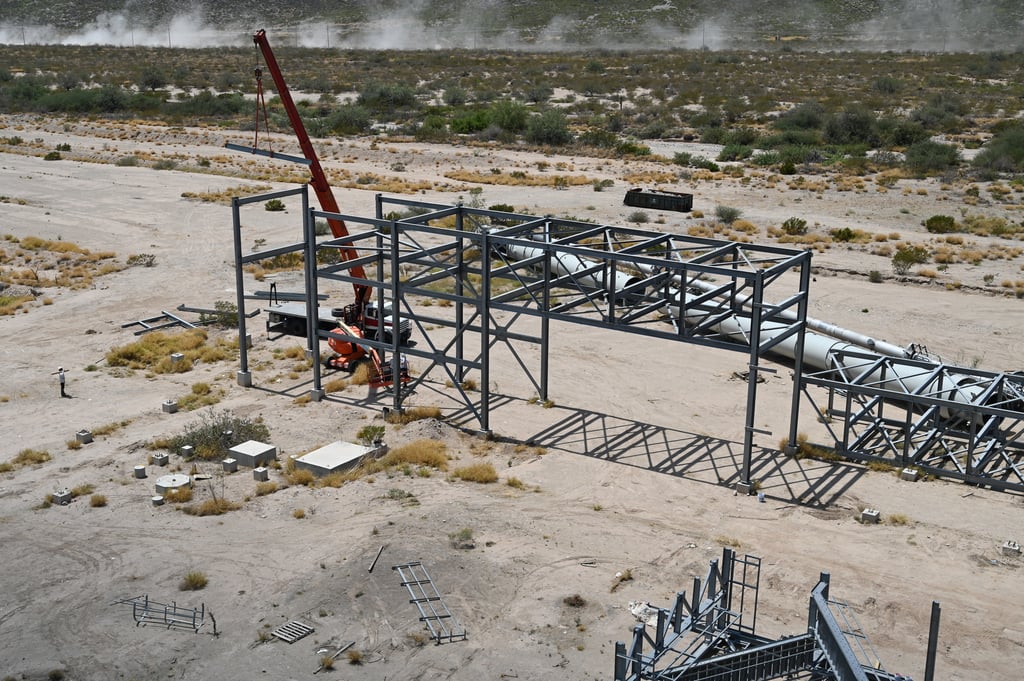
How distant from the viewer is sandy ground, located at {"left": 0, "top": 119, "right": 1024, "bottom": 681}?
48.3ft

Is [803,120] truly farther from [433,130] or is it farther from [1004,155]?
[433,130]

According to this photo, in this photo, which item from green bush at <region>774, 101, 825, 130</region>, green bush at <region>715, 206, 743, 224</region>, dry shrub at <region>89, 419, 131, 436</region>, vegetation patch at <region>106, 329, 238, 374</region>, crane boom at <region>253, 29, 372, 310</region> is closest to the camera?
dry shrub at <region>89, 419, 131, 436</region>

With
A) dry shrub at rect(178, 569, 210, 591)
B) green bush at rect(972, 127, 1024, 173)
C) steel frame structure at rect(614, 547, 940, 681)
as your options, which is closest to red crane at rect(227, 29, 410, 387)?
dry shrub at rect(178, 569, 210, 591)

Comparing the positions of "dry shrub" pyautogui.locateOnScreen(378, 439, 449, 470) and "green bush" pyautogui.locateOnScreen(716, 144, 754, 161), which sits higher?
"green bush" pyautogui.locateOnScreen(716, 144, 754, 161)

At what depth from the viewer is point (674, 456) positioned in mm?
21312

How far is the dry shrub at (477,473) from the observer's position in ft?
65.8

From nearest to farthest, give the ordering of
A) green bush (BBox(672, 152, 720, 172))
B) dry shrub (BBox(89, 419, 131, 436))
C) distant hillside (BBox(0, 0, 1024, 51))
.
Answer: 1. dry shrub (BBox(89, 419, 131, 436))
2. green bush (BBox(672, 152, 720, 172))
3. distant hillside (BBox(0, 0, 1024, 51))

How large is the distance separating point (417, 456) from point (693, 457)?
17.6ft

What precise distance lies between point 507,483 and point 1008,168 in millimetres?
43081

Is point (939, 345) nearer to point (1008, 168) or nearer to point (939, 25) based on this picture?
point (1008, 168)

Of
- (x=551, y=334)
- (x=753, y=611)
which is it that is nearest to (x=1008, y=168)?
(x=551, y=334)

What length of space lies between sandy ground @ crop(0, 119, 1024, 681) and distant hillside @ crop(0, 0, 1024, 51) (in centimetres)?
13342

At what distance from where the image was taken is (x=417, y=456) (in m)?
20.9

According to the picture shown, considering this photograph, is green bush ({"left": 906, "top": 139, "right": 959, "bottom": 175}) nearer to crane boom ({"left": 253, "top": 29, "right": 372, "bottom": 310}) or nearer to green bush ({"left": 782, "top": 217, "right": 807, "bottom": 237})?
green bush ({"left": 782, "top": 217, "right": 807, "bottom": 237})
